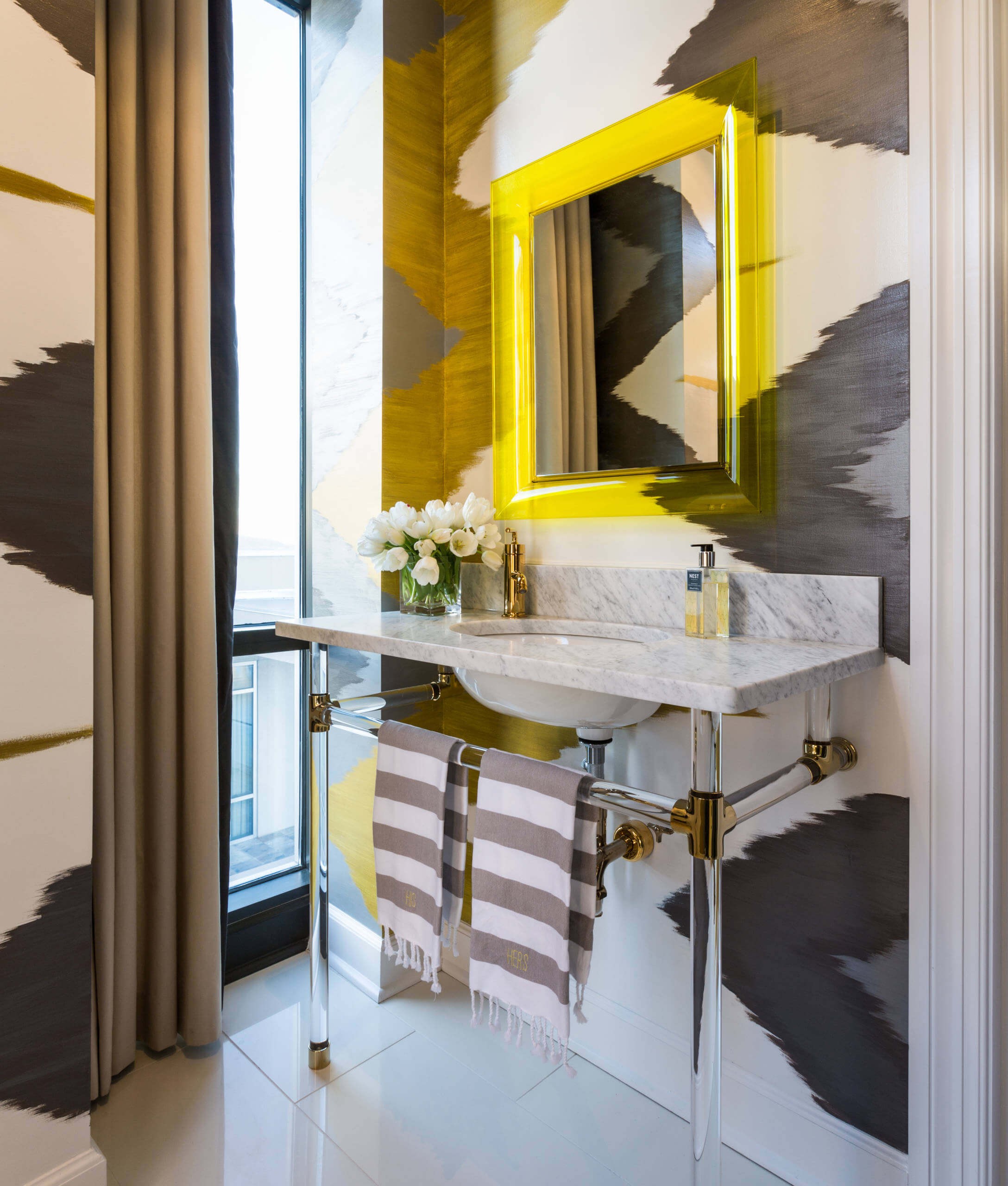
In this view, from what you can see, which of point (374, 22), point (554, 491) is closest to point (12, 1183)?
point (554, 491)

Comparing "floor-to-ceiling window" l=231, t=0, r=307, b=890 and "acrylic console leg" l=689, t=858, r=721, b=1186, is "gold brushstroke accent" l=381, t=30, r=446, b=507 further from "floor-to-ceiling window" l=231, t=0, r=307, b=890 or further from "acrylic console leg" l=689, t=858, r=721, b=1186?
"acrylic console leg" l=689, t=858, r=721, b=1186

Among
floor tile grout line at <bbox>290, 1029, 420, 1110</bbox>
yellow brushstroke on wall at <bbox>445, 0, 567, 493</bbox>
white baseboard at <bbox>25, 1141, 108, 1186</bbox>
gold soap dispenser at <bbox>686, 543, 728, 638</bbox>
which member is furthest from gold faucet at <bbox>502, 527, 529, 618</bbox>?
white baseboard at <bbox>25, 1141, 108, 1186</bbox>

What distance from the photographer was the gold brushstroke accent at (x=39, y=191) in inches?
40.0

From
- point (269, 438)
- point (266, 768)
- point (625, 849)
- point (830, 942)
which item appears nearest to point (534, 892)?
point (625, 849)

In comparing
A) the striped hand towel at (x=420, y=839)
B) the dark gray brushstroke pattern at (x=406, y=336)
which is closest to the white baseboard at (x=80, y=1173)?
the striped hand towel at (x=420, y=839)

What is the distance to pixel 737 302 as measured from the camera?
48.0 inches

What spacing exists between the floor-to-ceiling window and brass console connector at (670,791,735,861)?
1323mm

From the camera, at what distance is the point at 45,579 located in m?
1.07

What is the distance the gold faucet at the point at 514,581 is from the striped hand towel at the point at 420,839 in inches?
14.6

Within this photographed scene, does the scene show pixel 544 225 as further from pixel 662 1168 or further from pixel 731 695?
pixel 662 1168

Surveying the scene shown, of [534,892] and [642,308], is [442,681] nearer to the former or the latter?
[534,892]

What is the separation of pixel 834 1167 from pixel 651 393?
1347mm

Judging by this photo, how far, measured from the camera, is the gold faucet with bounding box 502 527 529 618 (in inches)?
60.7

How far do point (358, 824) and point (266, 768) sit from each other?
1.12 feet
